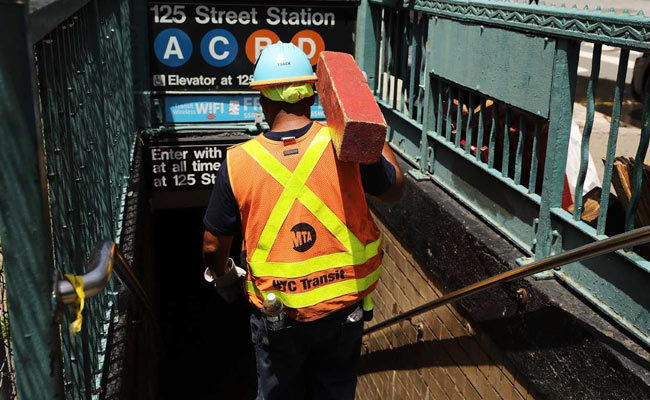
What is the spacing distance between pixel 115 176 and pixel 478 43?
233 centimetres

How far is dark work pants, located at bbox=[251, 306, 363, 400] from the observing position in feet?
12.0

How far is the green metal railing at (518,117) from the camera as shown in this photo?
10.6ft

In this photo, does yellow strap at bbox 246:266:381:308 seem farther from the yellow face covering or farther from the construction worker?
the yellow face covering

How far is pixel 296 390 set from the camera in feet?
13.0

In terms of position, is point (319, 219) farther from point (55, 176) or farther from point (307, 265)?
point (55, 176)

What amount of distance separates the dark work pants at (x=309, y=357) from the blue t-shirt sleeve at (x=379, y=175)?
0.60m

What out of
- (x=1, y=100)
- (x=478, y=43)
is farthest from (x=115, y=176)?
(x=1, y=100)

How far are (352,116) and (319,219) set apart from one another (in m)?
0.58

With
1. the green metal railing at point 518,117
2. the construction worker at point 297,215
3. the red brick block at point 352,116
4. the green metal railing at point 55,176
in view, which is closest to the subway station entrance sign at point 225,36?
the green metal railing at point 518,117

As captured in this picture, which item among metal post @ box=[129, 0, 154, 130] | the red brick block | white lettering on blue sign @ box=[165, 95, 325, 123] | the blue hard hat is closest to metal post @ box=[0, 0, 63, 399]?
the red brick block

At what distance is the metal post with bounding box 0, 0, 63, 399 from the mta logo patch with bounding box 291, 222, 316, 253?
163cm

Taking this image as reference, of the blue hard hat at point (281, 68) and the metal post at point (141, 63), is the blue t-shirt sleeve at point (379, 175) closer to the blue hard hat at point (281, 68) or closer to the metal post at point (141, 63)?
the blue hard hat at point (281, 68)

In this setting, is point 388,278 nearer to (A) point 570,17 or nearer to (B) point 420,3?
(B) point 420,3

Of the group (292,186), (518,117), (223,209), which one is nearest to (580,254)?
(292,186)
